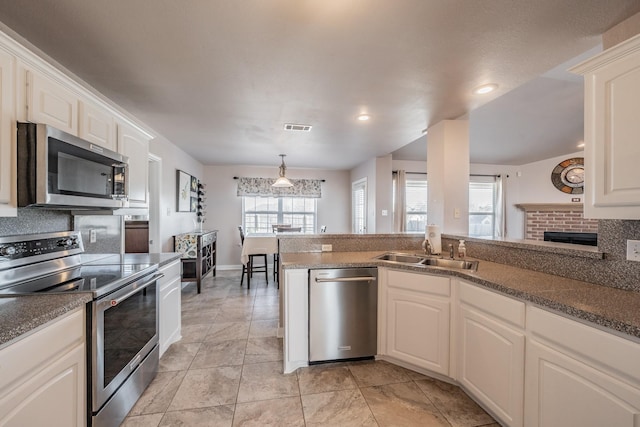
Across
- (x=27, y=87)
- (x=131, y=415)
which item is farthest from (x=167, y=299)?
(x=27, y=87)

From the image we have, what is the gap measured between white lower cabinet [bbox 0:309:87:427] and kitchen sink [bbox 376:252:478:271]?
208cm

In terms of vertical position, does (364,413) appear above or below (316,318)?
below

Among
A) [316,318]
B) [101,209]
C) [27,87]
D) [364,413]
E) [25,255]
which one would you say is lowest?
[364,413]

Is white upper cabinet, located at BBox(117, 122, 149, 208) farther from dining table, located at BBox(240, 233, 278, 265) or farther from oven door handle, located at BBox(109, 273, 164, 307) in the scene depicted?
dining table, located at BBox(240, 233, 278, 265)

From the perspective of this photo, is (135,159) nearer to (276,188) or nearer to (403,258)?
(403,258)

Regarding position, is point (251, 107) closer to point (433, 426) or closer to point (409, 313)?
point (409, 313)

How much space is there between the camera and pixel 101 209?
1.92m

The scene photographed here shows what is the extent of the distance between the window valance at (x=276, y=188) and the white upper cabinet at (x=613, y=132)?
506 cm

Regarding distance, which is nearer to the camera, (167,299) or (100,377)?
(100,377)

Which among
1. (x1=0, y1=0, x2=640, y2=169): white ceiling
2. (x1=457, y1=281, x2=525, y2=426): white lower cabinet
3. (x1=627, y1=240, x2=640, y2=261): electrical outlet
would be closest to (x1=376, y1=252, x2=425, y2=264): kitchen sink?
(x1=457, y1=281, x2=525, y2=426): white lower cabinet

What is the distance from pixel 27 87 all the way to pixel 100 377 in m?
1.47

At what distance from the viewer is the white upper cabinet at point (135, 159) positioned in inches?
83.5

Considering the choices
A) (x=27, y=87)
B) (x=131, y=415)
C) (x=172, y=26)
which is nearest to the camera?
(x=27, y=87)

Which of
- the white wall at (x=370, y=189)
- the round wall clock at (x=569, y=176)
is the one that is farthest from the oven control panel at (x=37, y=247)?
the round wall clock at (x=569, y=176)
